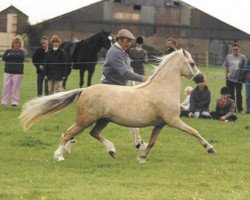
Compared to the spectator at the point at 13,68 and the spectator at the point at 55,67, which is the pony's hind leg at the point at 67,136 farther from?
the spectator at the point at 55,67

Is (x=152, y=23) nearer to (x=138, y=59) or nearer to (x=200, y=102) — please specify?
(x=138, y=59)

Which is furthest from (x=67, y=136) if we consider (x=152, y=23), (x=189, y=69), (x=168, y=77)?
(x=152, y=23)

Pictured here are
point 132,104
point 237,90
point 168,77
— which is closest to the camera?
point 132,104

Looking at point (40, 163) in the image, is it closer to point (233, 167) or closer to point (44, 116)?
point (44, 116)

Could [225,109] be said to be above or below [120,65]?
below

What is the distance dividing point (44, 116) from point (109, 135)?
3.01 meters

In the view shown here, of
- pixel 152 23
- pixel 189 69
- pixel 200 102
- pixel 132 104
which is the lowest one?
pixel 200 102

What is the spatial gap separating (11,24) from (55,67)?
42366 mm

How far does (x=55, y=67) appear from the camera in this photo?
17000 mm

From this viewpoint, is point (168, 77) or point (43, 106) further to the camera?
point (43, 106)

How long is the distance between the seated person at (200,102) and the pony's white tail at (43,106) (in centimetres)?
660

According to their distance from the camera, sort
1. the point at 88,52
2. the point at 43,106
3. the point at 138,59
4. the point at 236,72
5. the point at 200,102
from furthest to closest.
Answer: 1. the point at 88,52
2. the point at 236,72
3. the point at 138,59
4. the point at 200,102
5. the point at 43,106

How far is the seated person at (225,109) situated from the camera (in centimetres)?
1599

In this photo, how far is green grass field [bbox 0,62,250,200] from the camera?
7816mm
